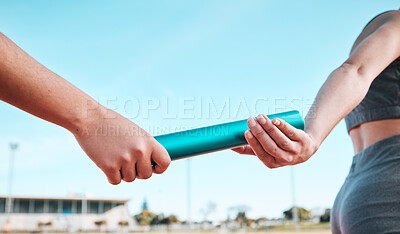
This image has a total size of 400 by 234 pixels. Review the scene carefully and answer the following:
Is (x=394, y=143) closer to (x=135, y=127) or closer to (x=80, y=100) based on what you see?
(x=135, y=127)

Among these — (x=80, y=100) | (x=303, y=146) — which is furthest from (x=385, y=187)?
(x=80, y=100)

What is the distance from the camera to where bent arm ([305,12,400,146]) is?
6.26 feet

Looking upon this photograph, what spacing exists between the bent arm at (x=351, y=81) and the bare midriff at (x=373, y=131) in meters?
0.17

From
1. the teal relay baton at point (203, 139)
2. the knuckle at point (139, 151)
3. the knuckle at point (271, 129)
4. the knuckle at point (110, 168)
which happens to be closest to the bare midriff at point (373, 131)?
the knuckle at point (271, 129)

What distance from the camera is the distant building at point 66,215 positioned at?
43938mm

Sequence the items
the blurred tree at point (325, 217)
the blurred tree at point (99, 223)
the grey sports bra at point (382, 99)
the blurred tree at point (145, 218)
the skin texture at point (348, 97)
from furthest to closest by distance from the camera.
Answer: the blurred tree at point (145, 218), the blurred tree at point (99, 223), the blurred tree at point (325, 217), the grey sports bra at point (382, 99), the skin texture at point (348, 97)

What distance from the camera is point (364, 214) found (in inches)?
69.4

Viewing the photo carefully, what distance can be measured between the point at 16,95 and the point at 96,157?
1.31 feet

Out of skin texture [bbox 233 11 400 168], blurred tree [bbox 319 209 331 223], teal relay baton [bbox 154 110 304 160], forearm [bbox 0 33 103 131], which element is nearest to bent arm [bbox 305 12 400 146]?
skin texture [bbox 233 11 400 168]

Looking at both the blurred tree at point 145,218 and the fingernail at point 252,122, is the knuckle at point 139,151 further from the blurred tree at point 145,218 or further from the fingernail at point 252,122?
the blurred tree at point 145,218

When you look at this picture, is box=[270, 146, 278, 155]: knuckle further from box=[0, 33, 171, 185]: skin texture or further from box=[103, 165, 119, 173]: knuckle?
box=[103, 165, 119, 173]: knuckle

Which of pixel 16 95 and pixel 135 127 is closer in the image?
pixel 16 95

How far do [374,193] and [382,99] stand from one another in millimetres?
536

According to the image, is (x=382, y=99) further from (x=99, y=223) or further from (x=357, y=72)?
(x=99, y=223)
